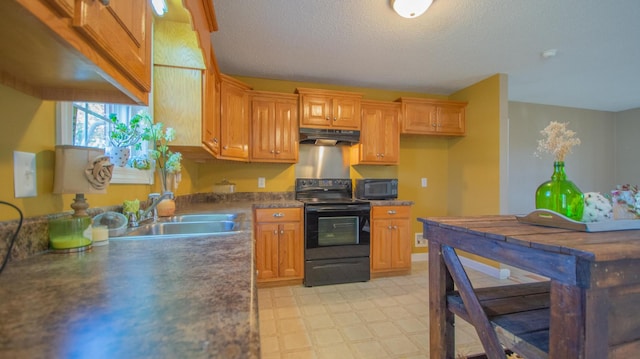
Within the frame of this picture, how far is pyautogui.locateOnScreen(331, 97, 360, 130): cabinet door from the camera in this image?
3.08 m

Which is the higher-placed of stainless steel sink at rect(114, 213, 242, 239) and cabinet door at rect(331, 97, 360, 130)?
cabinet door at rect(331, 97, 360, 130)

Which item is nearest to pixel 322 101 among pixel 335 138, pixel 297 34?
pixel 335 138

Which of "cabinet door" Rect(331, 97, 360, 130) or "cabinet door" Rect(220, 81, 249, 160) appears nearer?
"cabinet door" Rect(220, 81, 249, 160)

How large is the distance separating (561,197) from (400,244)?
1.99 m

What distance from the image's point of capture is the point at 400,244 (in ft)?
9.89

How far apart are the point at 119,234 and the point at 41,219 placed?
289 mm

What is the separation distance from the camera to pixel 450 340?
1286mm

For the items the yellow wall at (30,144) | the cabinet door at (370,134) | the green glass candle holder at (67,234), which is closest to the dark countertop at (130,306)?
the green glass candle holder at (67,234)

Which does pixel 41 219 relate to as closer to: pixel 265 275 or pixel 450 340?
pixel 450 340

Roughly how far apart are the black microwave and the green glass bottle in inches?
77.3

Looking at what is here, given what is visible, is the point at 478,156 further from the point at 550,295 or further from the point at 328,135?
the point at 550,295

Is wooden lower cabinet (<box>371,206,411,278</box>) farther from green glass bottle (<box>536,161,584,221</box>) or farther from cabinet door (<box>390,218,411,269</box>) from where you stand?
green glass bottle (<box>536,161,584,221</box>)

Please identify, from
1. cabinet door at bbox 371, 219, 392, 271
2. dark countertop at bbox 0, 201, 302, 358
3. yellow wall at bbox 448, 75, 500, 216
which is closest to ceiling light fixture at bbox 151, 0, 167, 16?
dark countertop at bbox 0, 201, 302, 358

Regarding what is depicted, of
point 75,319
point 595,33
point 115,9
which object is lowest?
point 75,319
